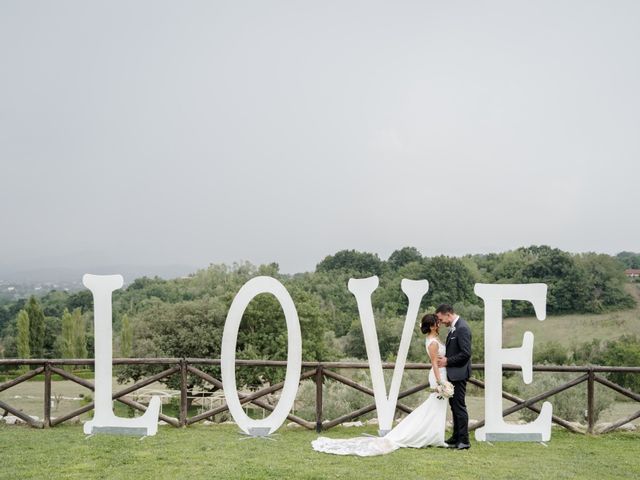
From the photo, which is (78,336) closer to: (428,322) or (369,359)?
(369,359)

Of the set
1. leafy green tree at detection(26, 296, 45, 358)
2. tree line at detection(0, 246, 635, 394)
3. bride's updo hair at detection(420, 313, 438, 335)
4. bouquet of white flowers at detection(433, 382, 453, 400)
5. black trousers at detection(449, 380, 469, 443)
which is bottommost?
leafy green tree at detection(26, 296, 45, 358)

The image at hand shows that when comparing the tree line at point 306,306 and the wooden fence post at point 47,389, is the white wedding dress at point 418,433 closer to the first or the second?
the wooden fence post at point 47,389

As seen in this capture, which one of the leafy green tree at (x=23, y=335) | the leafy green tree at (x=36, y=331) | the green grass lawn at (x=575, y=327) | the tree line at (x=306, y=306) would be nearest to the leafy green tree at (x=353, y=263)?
the tree line at (x=306, y=306)

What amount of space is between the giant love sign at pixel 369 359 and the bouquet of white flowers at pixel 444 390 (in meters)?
0.71

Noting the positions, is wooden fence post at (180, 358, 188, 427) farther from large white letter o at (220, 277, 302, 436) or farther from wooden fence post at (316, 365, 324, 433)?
wooden fence post at (316, 365, 324, 433)

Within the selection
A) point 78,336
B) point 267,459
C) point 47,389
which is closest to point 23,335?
point 78,336

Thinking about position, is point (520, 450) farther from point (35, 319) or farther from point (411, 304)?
point (35, 319)

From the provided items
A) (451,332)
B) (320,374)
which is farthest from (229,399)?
(451,332)

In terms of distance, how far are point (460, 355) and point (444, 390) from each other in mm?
534

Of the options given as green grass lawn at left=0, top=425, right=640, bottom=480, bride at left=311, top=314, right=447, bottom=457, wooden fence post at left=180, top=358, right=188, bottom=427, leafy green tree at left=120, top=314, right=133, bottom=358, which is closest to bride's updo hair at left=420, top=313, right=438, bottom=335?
bride at left=311, top=314, right=447, bottom=457

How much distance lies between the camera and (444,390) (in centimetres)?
822

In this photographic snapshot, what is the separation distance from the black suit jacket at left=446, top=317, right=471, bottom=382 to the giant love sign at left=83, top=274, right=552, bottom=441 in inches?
25.9

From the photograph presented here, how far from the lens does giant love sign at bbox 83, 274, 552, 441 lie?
8766mm

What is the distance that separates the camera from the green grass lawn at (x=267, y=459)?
275 inches
